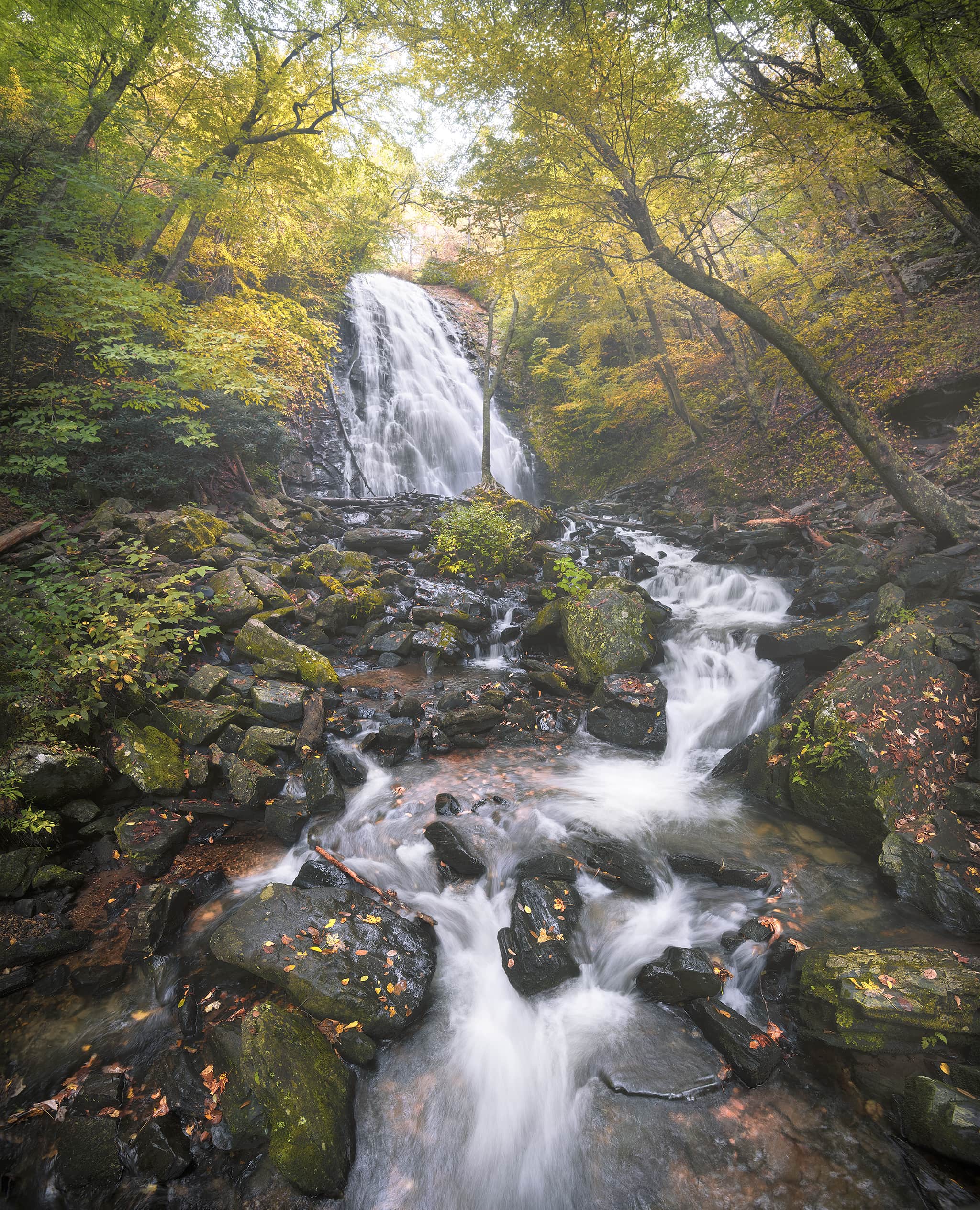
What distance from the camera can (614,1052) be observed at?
321cm

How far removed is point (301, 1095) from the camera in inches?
104

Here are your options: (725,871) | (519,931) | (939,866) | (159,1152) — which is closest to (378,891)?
(519,931)

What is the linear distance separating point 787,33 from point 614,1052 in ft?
39.5

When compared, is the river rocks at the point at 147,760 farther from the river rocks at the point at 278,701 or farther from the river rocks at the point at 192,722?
the river rocks at the point at 278,701

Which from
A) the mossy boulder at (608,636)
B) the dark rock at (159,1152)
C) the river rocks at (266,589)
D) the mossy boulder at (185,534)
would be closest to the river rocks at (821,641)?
the mossy boulder at (608,636)

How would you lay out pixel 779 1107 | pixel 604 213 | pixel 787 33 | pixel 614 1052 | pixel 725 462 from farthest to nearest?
1. pixel 725 462
2. pixel 604 213
3. pixel 787 33
4. pixel 614 1052
5. pixel 779 1107

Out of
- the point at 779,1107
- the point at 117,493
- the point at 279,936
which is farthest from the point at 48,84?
the point at 779,1107

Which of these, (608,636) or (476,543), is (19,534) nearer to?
(476,543)

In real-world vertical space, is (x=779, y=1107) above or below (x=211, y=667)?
below

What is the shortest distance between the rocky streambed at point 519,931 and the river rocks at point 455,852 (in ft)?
0.14

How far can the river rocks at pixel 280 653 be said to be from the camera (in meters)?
6.57

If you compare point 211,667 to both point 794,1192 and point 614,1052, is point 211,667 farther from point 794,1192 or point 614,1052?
point 794,1192

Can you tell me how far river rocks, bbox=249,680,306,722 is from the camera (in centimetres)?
573

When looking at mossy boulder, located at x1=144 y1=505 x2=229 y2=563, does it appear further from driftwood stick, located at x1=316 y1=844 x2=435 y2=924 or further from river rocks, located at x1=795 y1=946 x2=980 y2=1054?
river rocks, located at x1=795 y1=946 x2=980 y2=1054
